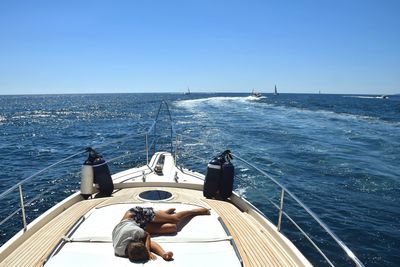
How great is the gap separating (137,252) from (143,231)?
37 cm

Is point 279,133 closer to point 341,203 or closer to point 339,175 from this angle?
point 339,175

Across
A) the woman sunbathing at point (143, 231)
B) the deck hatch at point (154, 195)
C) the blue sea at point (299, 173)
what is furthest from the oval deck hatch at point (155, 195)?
the blue sea at point (299, 173)

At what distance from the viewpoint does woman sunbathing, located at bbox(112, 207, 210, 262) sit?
3467mm

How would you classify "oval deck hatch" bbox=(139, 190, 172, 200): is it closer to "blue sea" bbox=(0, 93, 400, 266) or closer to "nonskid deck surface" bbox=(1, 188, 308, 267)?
"nonskid deck surface" bbox=(1, 188, 308, 267)

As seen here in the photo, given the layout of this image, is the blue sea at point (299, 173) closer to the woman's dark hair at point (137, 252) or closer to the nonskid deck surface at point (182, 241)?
the nonskid deck surface at point (182, 241)

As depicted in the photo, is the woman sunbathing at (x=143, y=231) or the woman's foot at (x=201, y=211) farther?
the woman's foot at (x=201, y=211)

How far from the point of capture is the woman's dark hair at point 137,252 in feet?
11.3

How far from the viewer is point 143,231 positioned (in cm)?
379

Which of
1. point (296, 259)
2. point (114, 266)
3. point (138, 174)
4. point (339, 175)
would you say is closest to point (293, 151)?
point (339, 175)

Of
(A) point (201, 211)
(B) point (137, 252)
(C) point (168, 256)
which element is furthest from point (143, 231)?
(A) point (201, 211)

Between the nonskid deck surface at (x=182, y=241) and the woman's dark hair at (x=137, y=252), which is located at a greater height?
the woman's dark hair at (x=137, y=252)

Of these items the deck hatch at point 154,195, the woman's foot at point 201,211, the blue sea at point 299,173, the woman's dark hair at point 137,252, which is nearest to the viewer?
the woman's dark hair at point 137,252

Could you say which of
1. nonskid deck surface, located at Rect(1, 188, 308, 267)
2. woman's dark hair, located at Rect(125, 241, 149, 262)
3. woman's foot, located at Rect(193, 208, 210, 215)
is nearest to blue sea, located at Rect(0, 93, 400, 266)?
nonskid deck surface, located at Rect(1, 188, 308, 267)

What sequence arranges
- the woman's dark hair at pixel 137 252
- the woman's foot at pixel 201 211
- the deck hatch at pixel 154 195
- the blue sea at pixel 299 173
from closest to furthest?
the woman's dark hair at pixel 137 252, the woman's foot at pixel 201 211, the deck hatch at pixel 154 195, the blue sea at pixel 299 173
